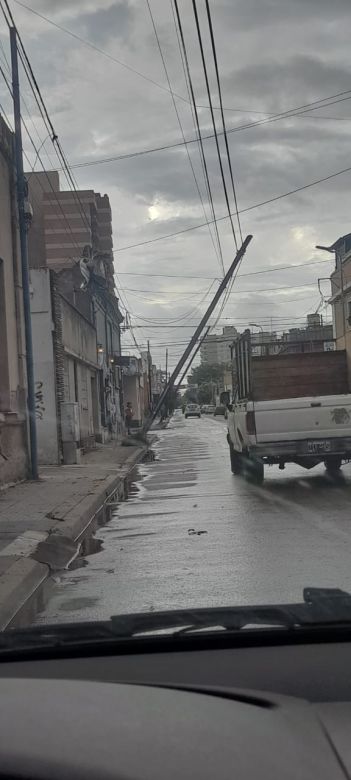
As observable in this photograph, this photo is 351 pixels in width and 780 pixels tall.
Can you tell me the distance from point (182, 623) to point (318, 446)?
1030 centimetres

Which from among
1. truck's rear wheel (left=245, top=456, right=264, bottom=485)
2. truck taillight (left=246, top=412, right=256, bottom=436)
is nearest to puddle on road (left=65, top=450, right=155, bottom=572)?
truck's rear wheel (left=245, top=456, right=264, bottom=485)

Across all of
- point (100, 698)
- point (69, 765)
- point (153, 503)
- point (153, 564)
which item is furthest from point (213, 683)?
point (153, 503)

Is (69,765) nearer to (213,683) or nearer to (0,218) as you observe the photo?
(213,683)

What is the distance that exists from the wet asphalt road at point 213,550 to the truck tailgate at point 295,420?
920 mm

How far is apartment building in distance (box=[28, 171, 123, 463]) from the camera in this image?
20.3 m

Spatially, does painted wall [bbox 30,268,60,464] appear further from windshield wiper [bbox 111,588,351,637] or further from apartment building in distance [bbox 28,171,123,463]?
windshield wiper [bbox 111,588,351,637]

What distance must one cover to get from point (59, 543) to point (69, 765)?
298 inches

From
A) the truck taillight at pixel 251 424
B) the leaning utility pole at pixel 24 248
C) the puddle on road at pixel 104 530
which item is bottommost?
the puddle on road at pixel 104 530

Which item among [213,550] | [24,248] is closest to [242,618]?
[213,550]

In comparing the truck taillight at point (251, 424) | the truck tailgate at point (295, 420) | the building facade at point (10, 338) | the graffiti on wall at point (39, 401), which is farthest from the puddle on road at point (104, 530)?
the graffiti on wall at point (39, 401)

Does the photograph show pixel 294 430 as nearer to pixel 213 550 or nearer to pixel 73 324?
pixel 213 550

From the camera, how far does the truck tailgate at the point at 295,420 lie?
13352mm

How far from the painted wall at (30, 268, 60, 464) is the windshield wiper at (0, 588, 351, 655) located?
55.5ft

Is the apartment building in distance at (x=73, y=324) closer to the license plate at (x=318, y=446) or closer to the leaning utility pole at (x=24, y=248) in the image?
the leaning utility pole at (x=24, y=248)
